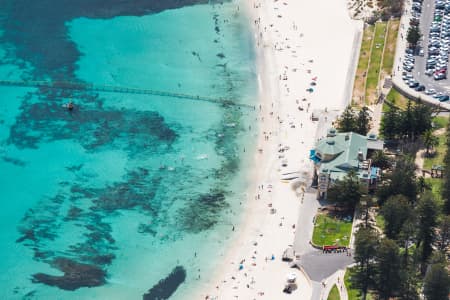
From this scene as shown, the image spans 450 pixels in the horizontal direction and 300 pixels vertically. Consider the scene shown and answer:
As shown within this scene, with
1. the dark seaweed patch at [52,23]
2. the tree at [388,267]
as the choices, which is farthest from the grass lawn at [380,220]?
the dark seaweed patch at [52,23]

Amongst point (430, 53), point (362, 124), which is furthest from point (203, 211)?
point (430, 53)

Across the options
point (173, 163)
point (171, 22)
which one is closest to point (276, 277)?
point (173, 163)

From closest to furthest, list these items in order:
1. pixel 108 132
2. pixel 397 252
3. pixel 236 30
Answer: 1. pixel 397 252
2. pixel 108 132
3. pixel 236 30

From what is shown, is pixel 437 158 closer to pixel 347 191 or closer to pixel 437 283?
pixel 347 191

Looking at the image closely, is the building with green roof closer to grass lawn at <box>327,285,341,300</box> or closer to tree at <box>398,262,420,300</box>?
grass lawn at <box>327,285,341,300</box>

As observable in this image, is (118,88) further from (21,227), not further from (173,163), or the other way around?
(21,227)

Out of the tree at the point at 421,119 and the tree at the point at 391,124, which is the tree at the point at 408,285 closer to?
the tree at the point at 391,124
